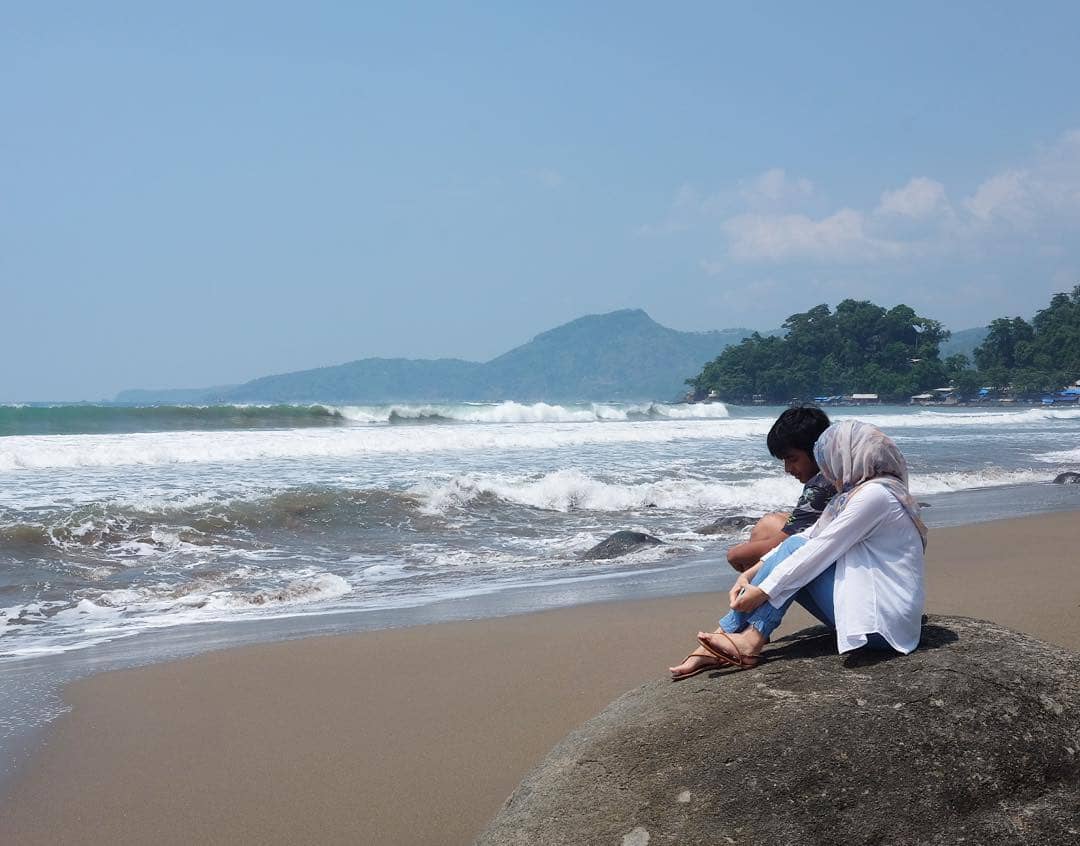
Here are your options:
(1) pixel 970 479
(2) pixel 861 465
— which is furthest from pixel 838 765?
(1) pixel 970 479

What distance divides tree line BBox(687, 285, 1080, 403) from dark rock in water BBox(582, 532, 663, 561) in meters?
99.3

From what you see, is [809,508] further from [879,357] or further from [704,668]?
[879,357]

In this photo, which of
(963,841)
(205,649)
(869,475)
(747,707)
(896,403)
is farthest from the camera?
(896,403)

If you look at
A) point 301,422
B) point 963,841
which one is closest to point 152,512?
point 963,841

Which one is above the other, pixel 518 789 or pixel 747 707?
pixel 747 707

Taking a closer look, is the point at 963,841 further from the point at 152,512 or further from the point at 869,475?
the point at 152,512

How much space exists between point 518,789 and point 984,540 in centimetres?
891

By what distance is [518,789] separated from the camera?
295 centimetres

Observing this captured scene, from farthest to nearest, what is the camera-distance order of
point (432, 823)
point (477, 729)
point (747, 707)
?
point (477, 729) < point (432, 823) < point (747, 707)

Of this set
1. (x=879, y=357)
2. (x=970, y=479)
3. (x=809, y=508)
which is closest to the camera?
(x=809, y=508)

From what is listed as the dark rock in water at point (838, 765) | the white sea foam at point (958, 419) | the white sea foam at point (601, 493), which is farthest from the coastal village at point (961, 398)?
the dark rock in water at point (838, 765)

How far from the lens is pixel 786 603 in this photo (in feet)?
10.9

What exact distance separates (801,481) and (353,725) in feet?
7.97

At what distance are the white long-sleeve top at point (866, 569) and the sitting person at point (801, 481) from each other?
53 centimetres
